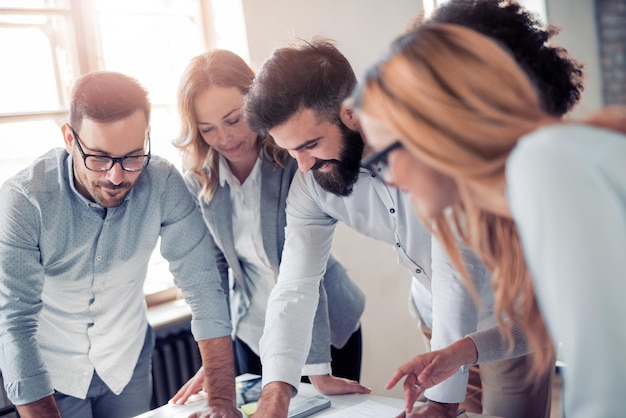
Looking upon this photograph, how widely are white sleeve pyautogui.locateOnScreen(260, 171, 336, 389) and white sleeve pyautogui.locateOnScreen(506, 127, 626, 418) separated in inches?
39.1

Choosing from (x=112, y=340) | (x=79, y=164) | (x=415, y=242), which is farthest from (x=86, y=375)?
(x=415, y=242)

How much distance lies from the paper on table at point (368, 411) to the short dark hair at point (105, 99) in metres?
0.97

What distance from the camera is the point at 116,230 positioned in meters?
1.97

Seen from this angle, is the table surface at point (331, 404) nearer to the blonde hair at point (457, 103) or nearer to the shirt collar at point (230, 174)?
the shirt collar at point (230, 174)

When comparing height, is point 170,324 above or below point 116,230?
below

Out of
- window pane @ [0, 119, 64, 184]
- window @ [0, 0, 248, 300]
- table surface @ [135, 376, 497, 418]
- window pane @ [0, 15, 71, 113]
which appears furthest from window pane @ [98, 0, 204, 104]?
table surface @ [135, 376, 497, 418]

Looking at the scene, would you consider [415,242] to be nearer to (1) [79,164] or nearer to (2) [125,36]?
(1) [79,164]

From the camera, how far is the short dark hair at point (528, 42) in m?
1.39

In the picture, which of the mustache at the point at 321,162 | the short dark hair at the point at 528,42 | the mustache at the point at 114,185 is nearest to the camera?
the short dark hair at the point at 528,42

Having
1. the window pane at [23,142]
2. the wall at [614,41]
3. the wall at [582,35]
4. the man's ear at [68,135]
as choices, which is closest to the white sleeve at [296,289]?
the man's ear at [68,135]

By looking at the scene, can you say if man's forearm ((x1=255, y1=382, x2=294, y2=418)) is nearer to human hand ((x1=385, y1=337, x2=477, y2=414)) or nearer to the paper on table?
the paper on table

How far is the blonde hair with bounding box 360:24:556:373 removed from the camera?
85 cm

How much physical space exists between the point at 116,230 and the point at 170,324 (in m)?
1.00

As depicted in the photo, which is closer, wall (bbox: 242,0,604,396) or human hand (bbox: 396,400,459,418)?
human hand (bbox: 396,400,459,418)
